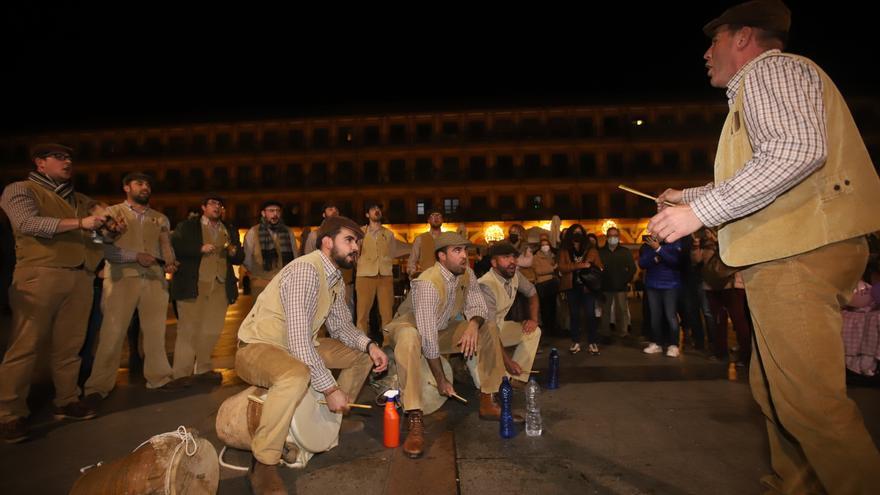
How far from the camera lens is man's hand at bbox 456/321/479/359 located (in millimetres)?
4113

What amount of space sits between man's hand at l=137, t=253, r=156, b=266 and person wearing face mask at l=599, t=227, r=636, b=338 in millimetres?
6778

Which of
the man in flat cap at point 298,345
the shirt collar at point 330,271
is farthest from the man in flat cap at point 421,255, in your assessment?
the shirt collar at point 330,271

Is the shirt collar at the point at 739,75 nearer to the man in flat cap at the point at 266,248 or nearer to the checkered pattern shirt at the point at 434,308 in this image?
the checkered pattern shirt at the point at 434,308

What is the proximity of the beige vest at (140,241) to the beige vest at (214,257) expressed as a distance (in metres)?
0.50

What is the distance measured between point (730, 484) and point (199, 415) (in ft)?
14.5

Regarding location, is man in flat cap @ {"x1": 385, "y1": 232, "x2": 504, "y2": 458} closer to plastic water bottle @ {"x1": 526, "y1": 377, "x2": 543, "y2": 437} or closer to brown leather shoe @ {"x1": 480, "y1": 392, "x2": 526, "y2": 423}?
brown leather shoe @ {"x1": 480, "y1": 392, "x2": 526, "y2": 423}

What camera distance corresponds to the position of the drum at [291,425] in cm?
320

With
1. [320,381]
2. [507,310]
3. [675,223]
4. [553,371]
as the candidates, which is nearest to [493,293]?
[507,310]

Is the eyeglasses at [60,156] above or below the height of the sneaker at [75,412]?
above

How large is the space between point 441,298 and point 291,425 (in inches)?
67.3

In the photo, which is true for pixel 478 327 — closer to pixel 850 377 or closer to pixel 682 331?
pixel 850 377

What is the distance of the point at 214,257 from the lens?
20.6ft

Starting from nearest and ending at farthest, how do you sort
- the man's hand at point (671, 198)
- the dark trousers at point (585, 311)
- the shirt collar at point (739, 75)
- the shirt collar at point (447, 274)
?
the shirt collar at point (739, 75) → the man's hand at point (671, 198) → the shirt collar at point (447, 274) → the dark trousers at point (585, 311)

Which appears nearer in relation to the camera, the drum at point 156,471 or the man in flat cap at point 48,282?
the drum at point 156,471
